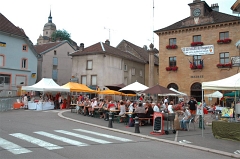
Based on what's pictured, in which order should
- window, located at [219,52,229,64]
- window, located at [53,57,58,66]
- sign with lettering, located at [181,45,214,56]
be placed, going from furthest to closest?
window, located at [53,57,58,66]
sign with lettering, located at [181,45,214,56]
window, located at [219,52,229,64]

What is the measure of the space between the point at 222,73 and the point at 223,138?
21.3m

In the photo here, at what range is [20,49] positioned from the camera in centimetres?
3847

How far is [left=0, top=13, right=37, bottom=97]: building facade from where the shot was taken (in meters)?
35.6

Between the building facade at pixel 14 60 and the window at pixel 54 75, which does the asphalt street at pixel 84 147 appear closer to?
the building facade at pixel 14 60

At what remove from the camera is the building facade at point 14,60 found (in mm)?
35562

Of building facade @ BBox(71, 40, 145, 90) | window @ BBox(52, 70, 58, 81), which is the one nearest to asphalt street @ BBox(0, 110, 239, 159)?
building facade @ BBox(71, 40, 145, 90)

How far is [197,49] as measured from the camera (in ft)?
107

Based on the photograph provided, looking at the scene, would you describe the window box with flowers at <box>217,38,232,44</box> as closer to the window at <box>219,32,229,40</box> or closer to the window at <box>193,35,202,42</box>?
the window at <box>219,32,229,40</box>

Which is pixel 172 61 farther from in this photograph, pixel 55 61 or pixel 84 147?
pixel 84 147

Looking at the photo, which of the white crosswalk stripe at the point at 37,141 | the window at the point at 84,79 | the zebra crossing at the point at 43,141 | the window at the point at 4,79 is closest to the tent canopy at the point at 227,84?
the zebra crossing at the point at 43,141

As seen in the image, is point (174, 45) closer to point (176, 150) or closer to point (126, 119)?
point (126, 119)

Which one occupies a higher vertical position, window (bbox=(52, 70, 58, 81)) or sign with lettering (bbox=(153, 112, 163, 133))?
window (bbox=(52, 70, 58, 81))

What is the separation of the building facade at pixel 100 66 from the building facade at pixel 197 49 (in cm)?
815

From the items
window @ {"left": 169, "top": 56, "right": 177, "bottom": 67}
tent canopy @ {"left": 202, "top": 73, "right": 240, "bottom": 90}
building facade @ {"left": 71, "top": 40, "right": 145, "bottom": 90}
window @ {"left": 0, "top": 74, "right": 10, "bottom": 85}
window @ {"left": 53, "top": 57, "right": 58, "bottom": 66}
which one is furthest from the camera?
window @ {"left": 53, "top": 57, "right": 58, "bottom": 66}
